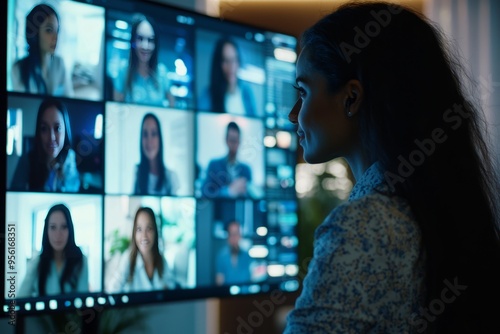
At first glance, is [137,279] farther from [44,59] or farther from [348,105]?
[348,105]

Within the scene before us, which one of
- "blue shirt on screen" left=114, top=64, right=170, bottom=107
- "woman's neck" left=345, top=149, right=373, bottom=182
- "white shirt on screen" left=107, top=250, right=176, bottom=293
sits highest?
"blue shirt on screen" left=114, top=64, right=170, bottom=107

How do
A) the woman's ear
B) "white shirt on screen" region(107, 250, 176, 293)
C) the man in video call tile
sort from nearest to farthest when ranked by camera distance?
the woman's ear → "white shirt on screen" region(107, 250, 176, 293) → the man in video call tile

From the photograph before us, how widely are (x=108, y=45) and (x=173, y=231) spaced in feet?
1.55

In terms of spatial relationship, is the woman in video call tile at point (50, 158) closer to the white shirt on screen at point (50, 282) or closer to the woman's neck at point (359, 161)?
the white shirt on screen at point (50, 282)

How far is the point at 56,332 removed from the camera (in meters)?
1.63

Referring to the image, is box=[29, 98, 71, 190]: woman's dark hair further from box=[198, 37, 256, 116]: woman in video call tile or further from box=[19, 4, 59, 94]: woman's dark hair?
box=[198, 37, 256, 116]: woman in video call tile

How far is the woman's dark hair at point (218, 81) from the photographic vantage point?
1.76 m

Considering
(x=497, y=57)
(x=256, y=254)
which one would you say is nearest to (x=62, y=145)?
(x=256, y=254)

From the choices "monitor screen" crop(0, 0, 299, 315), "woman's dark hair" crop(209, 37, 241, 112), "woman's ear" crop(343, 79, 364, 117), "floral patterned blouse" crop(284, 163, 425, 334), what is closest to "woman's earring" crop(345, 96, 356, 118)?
"woman's ear" crop(343, 79, 364, 117)

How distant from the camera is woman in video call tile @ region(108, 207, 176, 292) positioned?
152 cm

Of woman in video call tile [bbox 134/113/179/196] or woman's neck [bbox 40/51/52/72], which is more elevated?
woman's neck [bbox 40/51/52/72]

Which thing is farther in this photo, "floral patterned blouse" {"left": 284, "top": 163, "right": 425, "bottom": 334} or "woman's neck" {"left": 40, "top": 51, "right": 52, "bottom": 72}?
"woman's neck" {"left": 40, "top": 51, "right": 52, "bottom": 72}

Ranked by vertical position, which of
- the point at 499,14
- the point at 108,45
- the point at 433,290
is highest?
the point at 499,14

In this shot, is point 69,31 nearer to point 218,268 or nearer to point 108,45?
point 108,45
